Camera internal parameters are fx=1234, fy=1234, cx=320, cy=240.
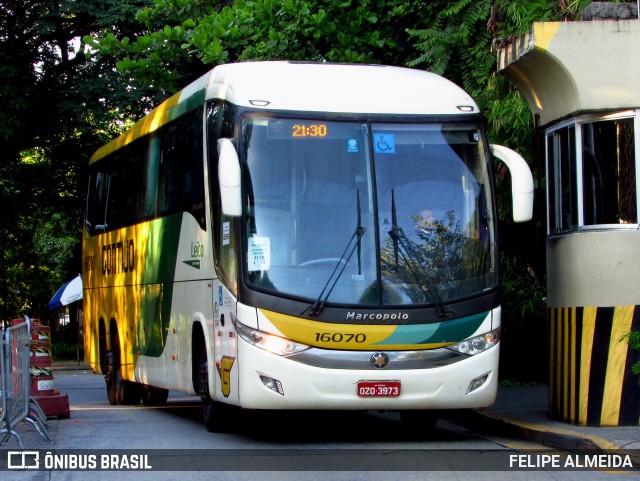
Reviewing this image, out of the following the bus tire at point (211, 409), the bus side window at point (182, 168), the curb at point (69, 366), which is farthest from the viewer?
the curb at point (69, 366)

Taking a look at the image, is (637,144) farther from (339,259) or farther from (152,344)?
(152,344)

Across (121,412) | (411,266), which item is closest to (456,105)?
(411,266)

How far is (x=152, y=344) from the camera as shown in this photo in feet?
52.9

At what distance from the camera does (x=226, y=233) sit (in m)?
12.1

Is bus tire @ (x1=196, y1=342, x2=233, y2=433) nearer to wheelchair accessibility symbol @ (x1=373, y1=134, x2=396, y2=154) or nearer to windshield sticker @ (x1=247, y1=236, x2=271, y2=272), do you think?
windshield sticker @ (x1=247, y1=236, x2=271, y2=272)

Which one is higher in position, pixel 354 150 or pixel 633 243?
pixel 354 150

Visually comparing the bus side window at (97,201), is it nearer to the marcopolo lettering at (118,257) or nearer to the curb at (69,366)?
the marcopolo lettering at (118,257)

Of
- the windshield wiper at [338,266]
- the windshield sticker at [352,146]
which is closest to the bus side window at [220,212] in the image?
the windshield wiper at [338,266]

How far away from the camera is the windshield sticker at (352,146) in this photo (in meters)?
12.0

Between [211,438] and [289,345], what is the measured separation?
195cm

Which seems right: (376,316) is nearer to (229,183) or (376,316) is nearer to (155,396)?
(229,183)

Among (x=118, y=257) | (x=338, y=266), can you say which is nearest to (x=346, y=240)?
(x=338, y=266)

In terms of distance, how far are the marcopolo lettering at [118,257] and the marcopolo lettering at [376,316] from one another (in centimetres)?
625

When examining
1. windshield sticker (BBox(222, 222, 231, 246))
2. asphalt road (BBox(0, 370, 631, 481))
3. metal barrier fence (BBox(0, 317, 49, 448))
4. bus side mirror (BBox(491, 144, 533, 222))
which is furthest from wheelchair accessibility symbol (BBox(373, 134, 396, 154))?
metal barrier fence (BBox(0, 317, 49, 448))
